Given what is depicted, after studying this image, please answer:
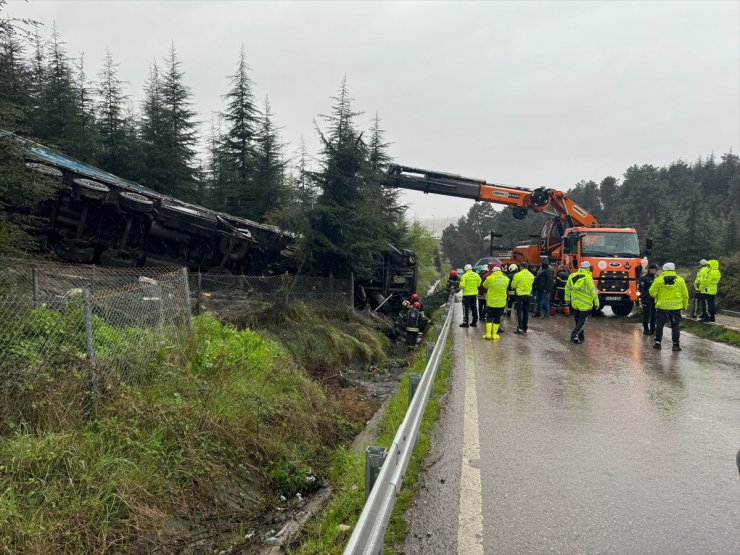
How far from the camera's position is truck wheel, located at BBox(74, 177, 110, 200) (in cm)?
1191

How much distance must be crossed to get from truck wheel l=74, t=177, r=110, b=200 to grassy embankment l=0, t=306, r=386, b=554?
268 inches

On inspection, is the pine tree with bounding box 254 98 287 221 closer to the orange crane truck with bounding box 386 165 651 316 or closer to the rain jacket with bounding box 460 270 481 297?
the orange crane truck with bounding box 386 165 651 316

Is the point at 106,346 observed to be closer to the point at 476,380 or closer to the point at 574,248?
the point at 476,380

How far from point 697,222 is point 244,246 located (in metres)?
53.4

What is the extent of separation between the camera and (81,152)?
891 inches

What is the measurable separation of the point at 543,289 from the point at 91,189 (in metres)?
12.2

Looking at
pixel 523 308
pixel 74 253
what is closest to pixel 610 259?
pixel 523 308

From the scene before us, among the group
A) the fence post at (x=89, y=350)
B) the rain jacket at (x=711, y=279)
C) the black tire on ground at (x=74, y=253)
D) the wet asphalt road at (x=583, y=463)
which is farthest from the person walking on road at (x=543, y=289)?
the black tire on ground at (x=74, y=253)

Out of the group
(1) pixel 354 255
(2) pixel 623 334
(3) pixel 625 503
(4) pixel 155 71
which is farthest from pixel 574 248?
(4) pixel 155 71

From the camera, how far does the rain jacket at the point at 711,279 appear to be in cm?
1204

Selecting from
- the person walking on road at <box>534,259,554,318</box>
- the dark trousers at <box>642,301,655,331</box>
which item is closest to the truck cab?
the person walking on road at <box>534,259,554,318</box>

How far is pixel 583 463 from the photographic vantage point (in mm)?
4277

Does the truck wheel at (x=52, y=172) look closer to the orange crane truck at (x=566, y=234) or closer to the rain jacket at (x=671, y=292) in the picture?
the orange crane truck at (x=566, y=234)

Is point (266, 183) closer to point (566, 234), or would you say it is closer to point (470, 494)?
point (566, 234)
